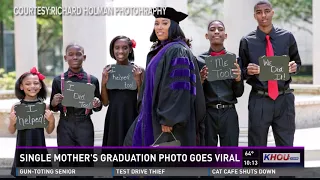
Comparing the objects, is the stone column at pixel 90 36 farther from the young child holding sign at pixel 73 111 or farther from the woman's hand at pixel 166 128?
the woman's hand at pixel 166 128

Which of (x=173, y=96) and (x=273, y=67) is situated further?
(x=273, y=67)

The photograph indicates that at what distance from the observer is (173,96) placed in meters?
7.77

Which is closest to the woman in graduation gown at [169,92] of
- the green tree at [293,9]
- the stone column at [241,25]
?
the stone column at [241,25]

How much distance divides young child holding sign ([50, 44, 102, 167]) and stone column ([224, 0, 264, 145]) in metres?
3.12

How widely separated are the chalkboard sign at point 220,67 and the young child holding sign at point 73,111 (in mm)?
1499

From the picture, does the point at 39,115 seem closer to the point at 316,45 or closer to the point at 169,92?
the point at 169,92

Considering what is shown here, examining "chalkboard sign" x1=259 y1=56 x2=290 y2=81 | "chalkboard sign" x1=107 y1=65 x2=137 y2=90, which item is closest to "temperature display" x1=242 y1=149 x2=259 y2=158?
"chalkboard sign" x1=259 y1=56 x2=290 y2=81

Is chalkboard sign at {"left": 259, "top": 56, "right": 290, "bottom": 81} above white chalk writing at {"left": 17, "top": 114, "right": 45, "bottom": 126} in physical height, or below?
above

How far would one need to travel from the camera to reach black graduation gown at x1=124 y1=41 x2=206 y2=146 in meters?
7.77

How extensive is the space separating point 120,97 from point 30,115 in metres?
1.19

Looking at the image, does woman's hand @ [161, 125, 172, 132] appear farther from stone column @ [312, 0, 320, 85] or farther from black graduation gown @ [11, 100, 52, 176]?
stone column @ [312, 0, 320, 85]

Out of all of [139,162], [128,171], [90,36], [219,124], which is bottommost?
[128,171]

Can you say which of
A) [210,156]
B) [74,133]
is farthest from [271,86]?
[74,133]

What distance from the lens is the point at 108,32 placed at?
12680mm
